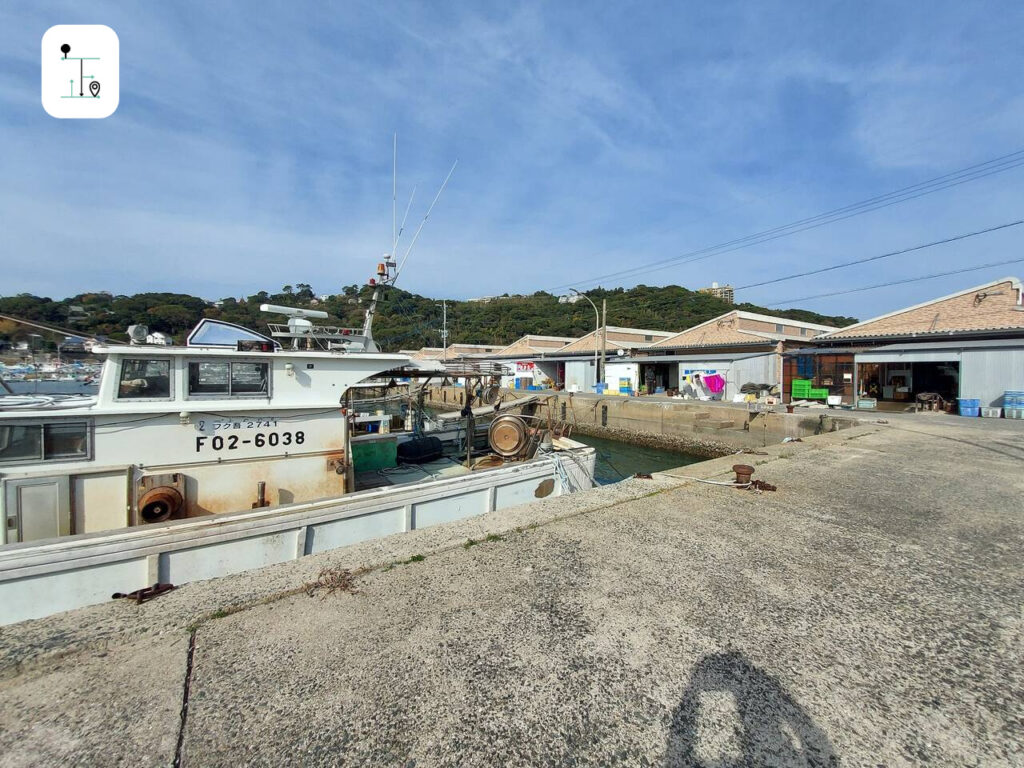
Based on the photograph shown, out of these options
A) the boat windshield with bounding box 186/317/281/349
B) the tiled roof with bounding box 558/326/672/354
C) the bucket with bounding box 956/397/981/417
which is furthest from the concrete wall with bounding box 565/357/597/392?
the boat windshield with bounding box 186/317/281/349

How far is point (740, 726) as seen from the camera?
1724 mm

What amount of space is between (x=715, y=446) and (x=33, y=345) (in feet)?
63.7

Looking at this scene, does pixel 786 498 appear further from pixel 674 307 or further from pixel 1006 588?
pixel 674 307

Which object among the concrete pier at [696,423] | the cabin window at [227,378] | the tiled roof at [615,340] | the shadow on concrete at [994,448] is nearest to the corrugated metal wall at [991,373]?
the concrete pier at [696,423]

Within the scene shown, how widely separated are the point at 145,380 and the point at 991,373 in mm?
23192

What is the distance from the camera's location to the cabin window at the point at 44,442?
14.4 feet

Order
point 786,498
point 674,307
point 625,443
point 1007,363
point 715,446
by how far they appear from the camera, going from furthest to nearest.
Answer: point 674,307, point 625,443, point 715,446, point 1007,363, point 786,498

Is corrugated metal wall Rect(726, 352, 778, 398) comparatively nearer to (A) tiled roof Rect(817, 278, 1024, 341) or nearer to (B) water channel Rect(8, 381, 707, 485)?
(A) tiled roof Rect(817, 278, 1024, 341)

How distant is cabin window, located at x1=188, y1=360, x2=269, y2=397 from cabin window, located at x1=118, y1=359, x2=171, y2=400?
0.24m

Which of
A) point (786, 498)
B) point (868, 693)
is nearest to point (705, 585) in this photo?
point (868, 693)

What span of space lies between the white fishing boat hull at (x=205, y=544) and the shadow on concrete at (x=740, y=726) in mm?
3184

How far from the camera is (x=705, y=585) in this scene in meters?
2.81

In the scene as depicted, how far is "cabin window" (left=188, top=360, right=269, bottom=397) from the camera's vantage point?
5.29 metres

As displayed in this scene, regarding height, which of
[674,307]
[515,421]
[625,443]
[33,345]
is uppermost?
[674,307]
